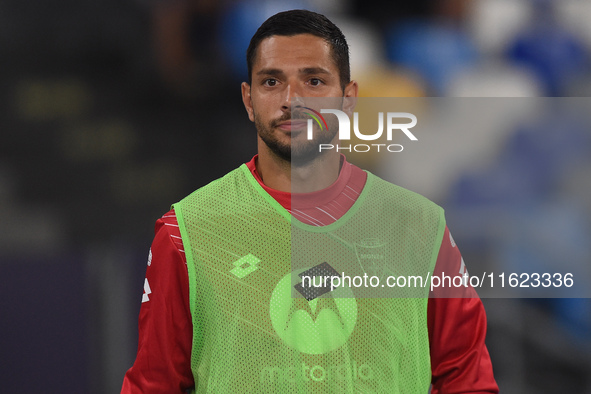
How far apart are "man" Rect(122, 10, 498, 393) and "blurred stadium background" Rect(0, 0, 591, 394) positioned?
0.38m

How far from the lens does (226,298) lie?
1571mm

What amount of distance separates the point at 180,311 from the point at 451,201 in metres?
0.83

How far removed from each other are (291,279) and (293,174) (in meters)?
0.25

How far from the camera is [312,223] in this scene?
5.44ft

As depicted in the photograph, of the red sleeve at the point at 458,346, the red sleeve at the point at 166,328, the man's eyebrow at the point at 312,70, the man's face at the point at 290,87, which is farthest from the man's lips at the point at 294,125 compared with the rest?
the red sleeve at the point at 458,346

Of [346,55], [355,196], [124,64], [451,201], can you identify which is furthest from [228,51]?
[451,201]

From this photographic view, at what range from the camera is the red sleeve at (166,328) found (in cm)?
156

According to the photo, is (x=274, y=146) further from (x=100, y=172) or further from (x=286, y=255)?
(x=100, y=172)

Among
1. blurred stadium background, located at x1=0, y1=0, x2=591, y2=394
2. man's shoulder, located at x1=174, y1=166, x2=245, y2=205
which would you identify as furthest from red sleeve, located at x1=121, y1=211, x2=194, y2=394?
blurred stadium background, located at x1=0, y1=0, x2=591, y2=394

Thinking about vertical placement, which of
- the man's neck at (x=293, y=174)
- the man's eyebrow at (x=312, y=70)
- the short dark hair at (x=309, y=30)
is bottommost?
the man's neck at (x=293, y=174)
